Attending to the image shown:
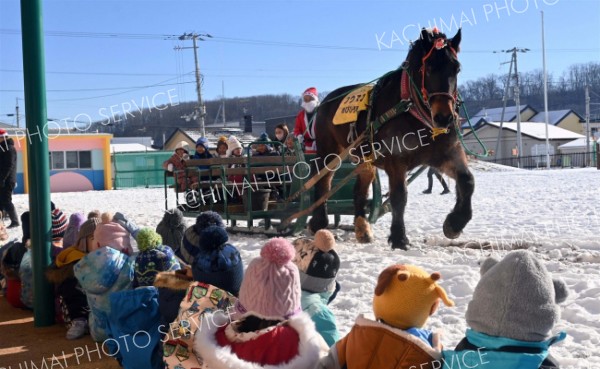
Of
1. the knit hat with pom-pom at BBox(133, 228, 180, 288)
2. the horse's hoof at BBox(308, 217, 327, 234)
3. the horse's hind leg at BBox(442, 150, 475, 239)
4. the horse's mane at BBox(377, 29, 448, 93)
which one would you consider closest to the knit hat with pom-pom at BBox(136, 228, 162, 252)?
the knit hat with pom-pom at BBox(133, 228, 180, 288)

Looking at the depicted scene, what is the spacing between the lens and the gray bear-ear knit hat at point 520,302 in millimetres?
2377

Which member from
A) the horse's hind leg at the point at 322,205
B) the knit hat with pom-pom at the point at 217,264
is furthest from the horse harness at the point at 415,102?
the knit hat with pom-pom at the point at 217,264

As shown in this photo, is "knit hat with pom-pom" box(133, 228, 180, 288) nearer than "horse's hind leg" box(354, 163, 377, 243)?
Yes

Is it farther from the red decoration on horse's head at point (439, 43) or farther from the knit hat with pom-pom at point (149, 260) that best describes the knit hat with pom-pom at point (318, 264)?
the red decoration on horse's head at point (439, 43)

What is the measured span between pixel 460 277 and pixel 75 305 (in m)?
2.90

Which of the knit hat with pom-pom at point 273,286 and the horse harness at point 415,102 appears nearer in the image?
the knit hat with pom-pom at point 273,286

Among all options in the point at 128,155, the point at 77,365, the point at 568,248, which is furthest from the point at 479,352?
the point at 128,155

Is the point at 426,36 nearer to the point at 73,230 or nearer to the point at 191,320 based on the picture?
the point at 73,230

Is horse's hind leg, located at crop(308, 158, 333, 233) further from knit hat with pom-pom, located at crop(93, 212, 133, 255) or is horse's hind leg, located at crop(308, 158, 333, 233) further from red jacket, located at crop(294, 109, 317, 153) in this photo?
knit hat with pom-pom, located at crop(93, 212, 133, 255)

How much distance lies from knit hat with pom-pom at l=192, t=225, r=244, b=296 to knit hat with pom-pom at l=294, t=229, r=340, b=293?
0.34 metres

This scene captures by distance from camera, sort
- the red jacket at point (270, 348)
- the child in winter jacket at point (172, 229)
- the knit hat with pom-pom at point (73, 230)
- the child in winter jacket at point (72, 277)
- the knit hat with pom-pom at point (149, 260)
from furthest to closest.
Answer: the child in winter jacket at point (172, 229)
the knit hat with pom-pom at point (73, 230)
the child in winter jacket at point (72, 277)
the knit hat with pom-pom at point (149, 260)
the red jacket at point (270, 348)

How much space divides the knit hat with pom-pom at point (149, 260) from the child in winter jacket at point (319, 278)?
0.93 metres

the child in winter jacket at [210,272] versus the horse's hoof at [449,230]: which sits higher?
the child in winter jacket at [210,272]

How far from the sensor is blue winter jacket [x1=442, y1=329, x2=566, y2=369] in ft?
7.86
